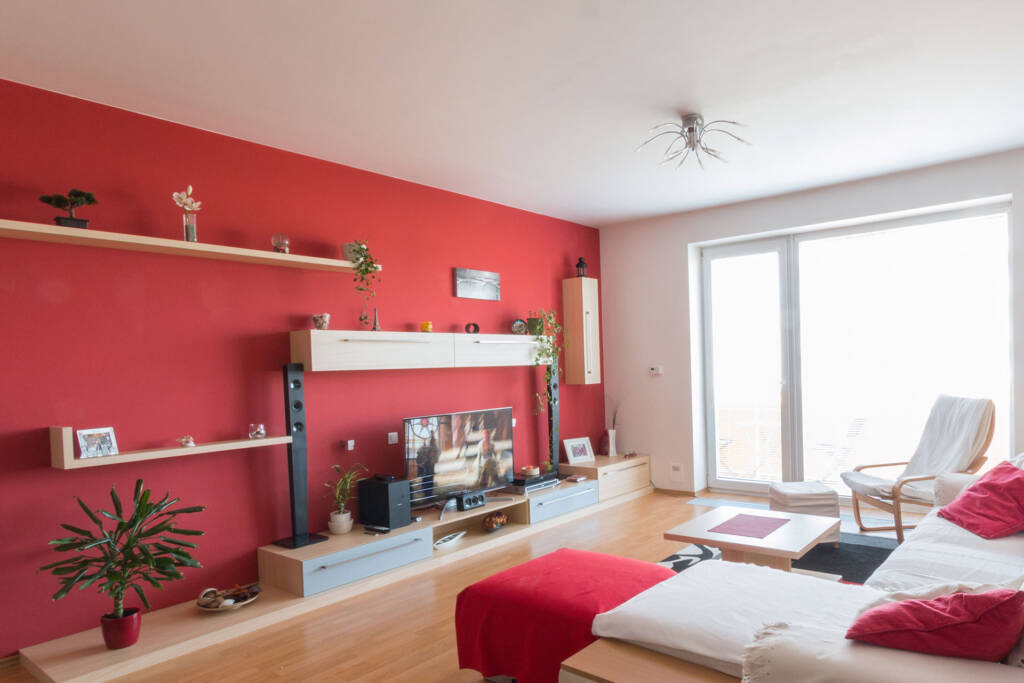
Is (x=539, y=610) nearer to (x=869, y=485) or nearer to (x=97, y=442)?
(x=97, y=442)

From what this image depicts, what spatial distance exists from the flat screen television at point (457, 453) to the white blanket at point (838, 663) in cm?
286

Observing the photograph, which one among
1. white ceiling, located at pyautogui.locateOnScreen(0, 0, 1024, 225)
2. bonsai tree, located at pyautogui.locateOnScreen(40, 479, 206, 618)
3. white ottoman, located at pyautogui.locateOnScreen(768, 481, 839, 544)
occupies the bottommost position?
white ottoman, located at pyautogui.locateOnScreen(768, 481, 839, 544)

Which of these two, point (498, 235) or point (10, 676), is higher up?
point (498, 235)

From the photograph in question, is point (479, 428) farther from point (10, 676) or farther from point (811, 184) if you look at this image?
point (811, 184)

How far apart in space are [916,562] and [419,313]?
341 cm

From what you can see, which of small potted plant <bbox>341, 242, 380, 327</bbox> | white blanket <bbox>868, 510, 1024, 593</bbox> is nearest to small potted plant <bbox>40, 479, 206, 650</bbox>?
small potted plant <bbox>341, 242, 380, 327</bbox>

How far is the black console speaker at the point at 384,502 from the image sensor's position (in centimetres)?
395

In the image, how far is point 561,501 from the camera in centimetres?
516

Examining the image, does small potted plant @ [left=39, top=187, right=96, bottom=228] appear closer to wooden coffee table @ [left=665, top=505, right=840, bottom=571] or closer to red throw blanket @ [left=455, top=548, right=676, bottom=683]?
red throw blanket @ [left=455, top=548, right=676, bottom=683]

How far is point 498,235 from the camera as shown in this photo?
548 cm

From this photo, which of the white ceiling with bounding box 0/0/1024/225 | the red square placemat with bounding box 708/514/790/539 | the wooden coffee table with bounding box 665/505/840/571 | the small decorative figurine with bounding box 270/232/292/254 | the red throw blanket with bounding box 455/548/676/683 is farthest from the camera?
the small decorative figurine with bounding box 270/232/292/254

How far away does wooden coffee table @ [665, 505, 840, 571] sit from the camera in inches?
124

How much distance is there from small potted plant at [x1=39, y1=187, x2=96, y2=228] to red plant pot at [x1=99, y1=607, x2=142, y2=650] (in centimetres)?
183

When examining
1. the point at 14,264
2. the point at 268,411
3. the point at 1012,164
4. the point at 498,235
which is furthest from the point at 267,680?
the point at 1012,164
